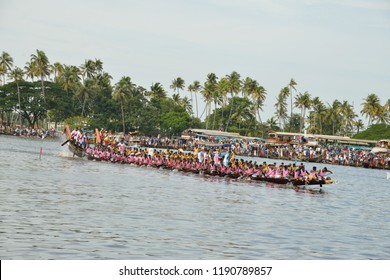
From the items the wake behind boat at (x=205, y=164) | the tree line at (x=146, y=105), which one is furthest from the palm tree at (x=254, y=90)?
the wake behind boat at (x=205, y=164)

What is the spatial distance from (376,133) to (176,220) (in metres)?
98.5

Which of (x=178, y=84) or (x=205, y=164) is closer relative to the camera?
(x=205, y=164)

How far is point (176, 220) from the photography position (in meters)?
24.4

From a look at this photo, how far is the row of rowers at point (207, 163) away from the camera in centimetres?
4009

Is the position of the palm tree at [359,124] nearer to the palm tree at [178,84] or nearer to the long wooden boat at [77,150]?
the palm tree at [178,84]

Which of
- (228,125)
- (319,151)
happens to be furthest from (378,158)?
(228,125)

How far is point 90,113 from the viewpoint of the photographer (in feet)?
429

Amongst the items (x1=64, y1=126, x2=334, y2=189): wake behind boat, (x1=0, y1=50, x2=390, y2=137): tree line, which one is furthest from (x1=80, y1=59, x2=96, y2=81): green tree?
(x1=64, y1=126, x2=334, y2=189): wake behind boat

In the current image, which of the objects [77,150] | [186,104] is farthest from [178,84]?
[77,150]

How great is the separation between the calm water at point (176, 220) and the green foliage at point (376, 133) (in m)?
75.7

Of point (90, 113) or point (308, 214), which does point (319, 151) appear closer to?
point (90, 113)

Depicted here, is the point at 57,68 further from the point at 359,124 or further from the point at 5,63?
the point at 359,124

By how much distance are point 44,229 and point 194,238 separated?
452 centimetres

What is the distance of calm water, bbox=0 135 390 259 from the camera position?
18984mm
